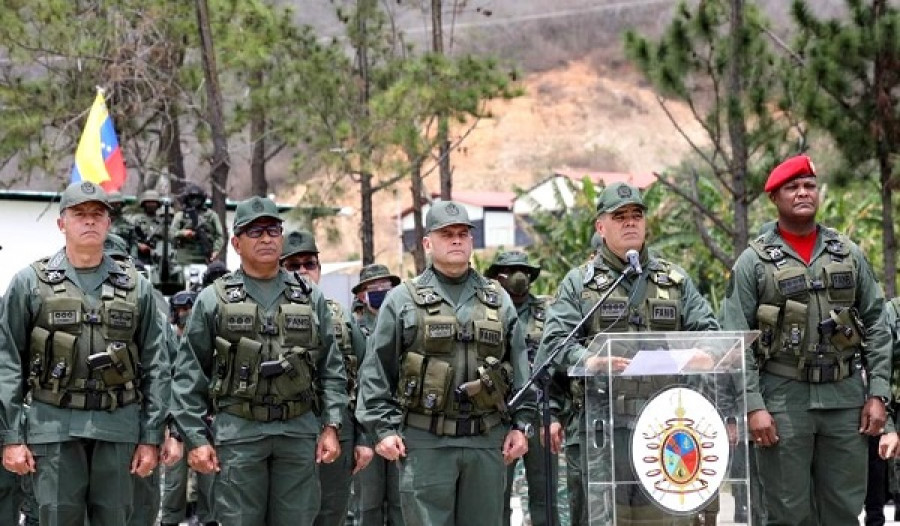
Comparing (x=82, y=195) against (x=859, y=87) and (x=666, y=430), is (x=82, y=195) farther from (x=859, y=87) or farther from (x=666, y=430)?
(x=859, y=87)

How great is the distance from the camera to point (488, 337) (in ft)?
26.9

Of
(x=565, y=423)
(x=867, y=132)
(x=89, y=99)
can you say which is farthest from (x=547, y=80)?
(x=565, y=423)

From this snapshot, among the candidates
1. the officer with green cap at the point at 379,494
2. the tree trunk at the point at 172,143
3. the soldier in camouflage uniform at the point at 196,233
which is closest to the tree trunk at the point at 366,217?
the tree trunk at the point at 172,143

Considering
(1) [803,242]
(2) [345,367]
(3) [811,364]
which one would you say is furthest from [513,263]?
(3) [811,364]

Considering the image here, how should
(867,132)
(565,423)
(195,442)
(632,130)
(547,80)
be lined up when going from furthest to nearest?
(547,80) → (632,130) → (867,132) → (565,423) → (195,442)

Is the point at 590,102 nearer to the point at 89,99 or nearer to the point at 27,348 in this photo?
the point at 89,99

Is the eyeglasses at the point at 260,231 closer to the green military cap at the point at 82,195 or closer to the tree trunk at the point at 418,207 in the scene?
the green military cap at the point at 82,195

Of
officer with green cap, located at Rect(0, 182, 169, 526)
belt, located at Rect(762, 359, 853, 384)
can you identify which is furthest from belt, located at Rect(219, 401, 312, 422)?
belt, located at Rect(762, 359, 853, 384)

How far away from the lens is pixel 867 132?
15219 mm

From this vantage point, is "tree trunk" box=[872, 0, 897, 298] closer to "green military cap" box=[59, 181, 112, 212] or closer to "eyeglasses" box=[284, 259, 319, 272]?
"eyeglasses" box=[284, 259, 319, 272]

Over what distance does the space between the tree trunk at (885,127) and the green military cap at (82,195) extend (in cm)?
888

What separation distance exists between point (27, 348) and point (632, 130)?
6883 centimetres

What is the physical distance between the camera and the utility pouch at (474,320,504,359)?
26.8 feet

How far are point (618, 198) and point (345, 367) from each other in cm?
299
